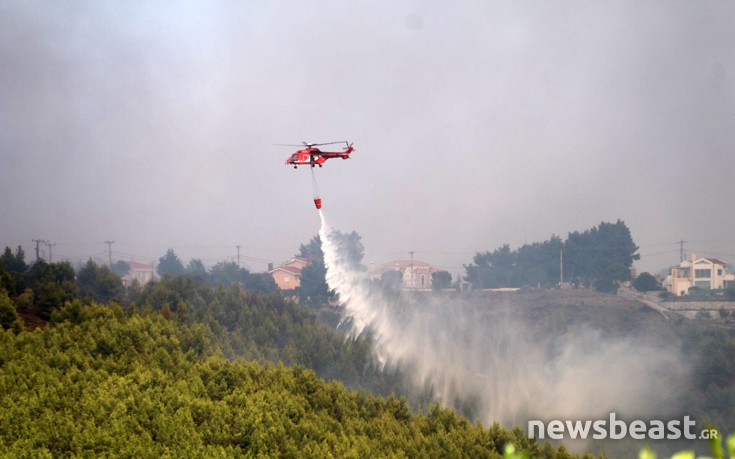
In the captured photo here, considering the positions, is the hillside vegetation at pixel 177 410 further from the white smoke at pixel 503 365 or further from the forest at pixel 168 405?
the white smoke at pixel 503 365

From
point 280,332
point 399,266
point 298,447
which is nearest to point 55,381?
point 298,447

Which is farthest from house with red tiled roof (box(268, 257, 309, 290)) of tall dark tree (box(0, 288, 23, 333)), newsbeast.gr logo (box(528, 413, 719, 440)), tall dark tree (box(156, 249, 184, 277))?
tall dark tree (box(0, 288, 23, 333))

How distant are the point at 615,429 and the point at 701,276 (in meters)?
114

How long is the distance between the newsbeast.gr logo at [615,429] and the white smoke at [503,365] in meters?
1.54

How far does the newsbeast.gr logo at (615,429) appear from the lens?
53562mm

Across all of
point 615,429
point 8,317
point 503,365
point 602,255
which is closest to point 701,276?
point 602,255

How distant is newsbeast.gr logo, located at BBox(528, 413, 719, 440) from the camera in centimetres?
5356

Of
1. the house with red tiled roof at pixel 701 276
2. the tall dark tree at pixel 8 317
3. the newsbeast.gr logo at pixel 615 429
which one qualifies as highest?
the tall dark tree at pixel 8 317

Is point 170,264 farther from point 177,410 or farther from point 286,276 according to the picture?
point 177,410

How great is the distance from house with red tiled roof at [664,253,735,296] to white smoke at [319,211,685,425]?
65.5m

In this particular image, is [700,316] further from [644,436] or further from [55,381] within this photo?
[55,381]

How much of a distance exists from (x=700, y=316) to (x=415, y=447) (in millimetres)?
113415

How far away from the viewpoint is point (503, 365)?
77875 millimetres

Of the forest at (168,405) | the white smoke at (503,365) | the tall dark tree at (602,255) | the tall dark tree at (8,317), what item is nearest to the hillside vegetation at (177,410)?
the forest at (168,405)
